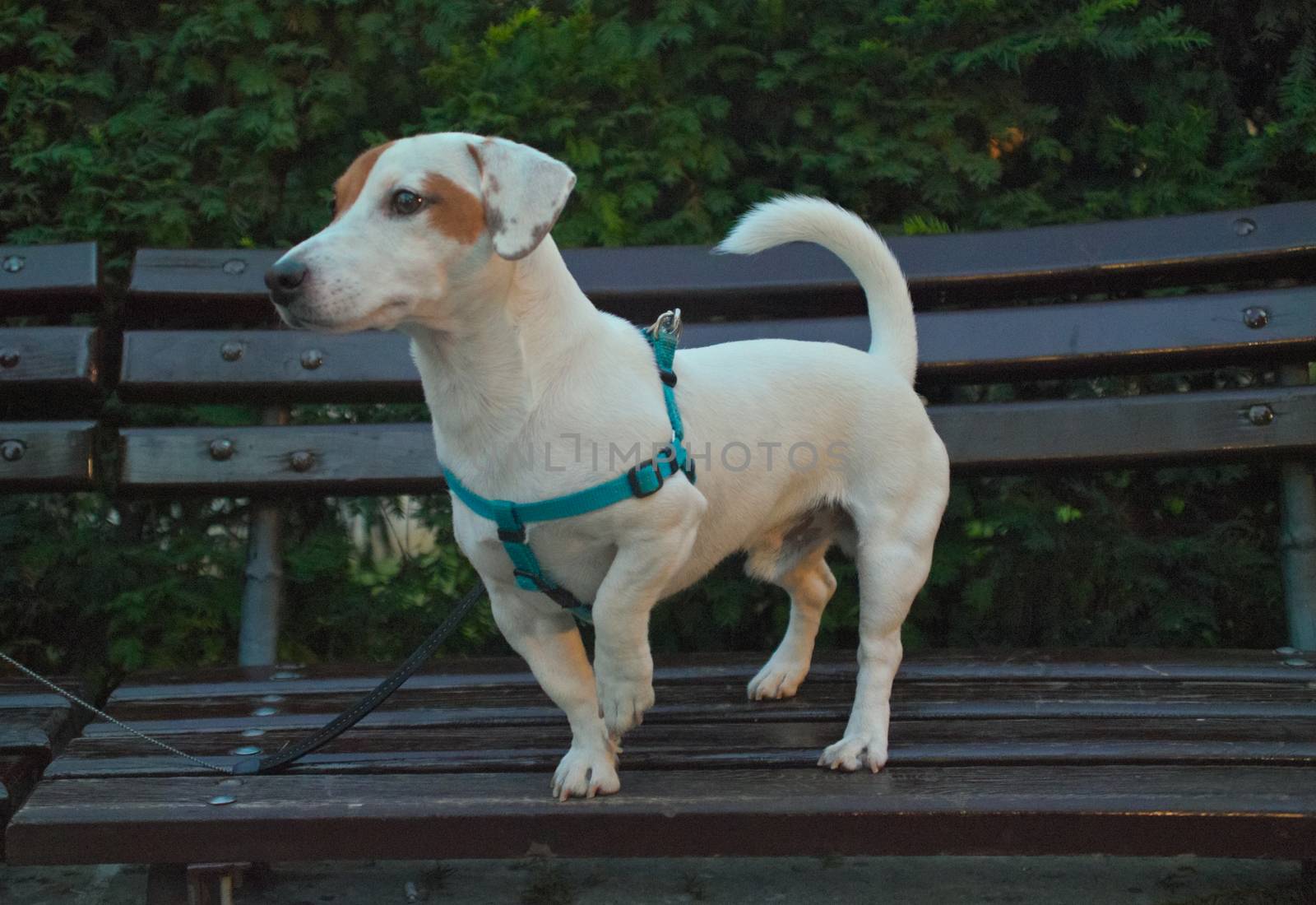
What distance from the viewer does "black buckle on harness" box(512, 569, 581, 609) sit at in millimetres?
2059

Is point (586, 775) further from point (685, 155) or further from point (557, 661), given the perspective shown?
point (685, 155)

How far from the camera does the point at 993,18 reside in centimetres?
345

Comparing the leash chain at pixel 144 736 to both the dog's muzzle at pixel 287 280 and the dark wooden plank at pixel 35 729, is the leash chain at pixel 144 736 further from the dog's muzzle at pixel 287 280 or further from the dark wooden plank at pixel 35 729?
the dog's muzzle at pixel 287 280

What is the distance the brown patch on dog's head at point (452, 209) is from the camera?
1888mm

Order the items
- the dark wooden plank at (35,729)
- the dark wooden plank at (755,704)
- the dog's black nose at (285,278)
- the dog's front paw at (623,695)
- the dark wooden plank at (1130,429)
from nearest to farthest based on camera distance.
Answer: the dog's black nose at (285,278)
the dog's front paw at (623,695)
the dark wooden plank at (35,729)
the dark wooden plank at (755,704)
the dark wooden plank at (1130,429)

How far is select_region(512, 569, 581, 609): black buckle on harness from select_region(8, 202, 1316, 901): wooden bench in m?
0.30

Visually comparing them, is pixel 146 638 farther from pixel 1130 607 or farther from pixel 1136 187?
pixel 1136 187

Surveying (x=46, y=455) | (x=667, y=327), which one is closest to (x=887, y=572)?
(x=667, y=327)

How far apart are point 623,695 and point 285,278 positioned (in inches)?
31.8

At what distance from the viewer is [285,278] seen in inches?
70.4

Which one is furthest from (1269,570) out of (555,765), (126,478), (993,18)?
(126,478)

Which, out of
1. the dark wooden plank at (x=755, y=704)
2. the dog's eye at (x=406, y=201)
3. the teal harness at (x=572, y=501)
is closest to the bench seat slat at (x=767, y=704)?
the dark wooden plank at (x=755, y=704)

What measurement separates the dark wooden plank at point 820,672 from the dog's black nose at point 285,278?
1171 mm

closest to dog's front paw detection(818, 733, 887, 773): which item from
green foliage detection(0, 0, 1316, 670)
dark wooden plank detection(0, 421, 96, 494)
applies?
green foliage detection(0, 0, 1316, 670)
